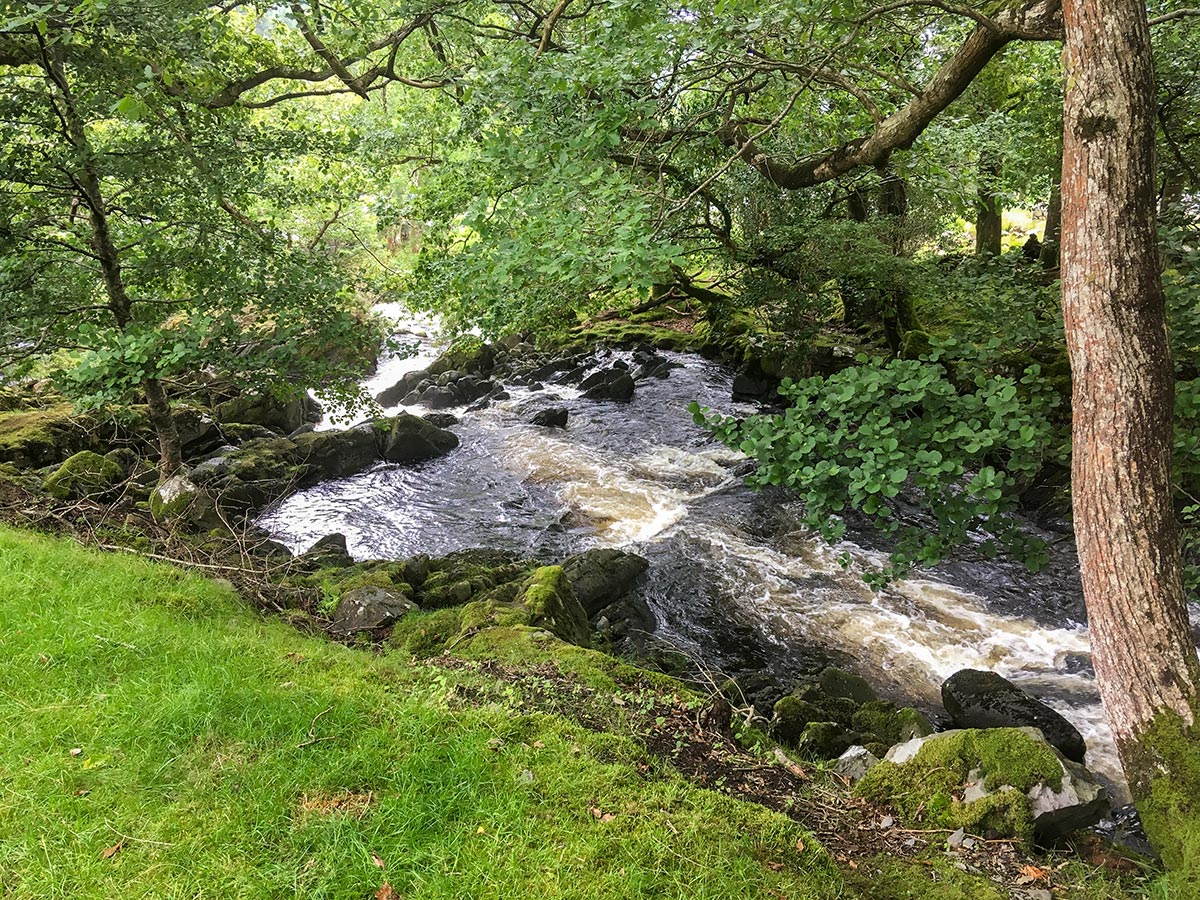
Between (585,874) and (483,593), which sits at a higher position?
(585,874)

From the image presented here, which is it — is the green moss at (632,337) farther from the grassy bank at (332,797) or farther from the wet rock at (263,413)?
the grassy bank at (332,797)

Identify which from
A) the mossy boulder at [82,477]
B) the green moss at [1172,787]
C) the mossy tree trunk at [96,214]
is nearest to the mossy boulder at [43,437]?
the mossy boulder at [82,477]

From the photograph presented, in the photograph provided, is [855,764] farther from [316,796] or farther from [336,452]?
[336,452]

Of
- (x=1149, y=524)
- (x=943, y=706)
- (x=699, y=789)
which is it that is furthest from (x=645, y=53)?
(x=943, y=706)

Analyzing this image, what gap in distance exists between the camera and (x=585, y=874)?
A: 7.70ft

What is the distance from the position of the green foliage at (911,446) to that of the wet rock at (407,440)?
8.94 m

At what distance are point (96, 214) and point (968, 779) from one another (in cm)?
934

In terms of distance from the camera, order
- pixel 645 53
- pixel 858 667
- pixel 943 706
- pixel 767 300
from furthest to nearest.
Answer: pixel 767 300
pixel 858 667
pixel 943 706
pixel 645 53

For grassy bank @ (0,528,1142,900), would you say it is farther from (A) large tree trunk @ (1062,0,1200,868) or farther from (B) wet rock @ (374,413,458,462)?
(B) wet rock @ (374,413,458,462)

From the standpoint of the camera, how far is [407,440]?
41.8 feet

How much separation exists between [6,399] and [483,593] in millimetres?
11200

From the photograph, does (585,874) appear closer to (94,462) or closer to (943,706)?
(943,706)

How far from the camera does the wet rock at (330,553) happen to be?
7980mm

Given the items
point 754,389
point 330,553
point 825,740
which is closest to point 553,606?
point 825,740
